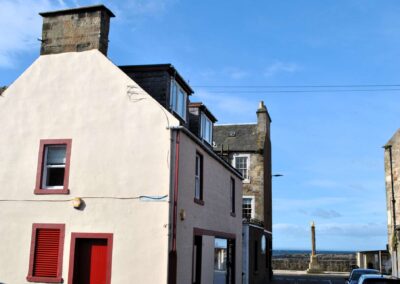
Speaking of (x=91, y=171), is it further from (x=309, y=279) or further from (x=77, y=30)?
(x=309, y=279)

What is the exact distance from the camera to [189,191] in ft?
53.1

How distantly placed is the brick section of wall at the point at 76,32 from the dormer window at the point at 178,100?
304 cm

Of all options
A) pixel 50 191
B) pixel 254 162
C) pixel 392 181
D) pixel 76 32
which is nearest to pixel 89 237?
pixel 50 191

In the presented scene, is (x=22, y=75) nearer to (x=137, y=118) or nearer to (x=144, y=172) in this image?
(x=137, y=118)

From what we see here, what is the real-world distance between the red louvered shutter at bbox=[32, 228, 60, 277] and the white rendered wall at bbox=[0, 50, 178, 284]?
34 centimetres

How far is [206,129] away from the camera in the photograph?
23.9 meters

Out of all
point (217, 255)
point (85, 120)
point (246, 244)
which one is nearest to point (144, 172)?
point (85, 120)

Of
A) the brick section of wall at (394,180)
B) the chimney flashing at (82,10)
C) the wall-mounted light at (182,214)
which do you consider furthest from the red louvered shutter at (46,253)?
the brick section of wall at (394,180)

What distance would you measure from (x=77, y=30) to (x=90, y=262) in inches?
314

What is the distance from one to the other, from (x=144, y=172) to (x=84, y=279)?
379 cm

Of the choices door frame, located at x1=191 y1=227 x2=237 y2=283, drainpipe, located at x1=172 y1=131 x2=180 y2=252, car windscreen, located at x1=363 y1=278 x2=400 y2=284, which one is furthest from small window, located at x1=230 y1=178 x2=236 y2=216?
car windscreen, located at x1=363 y1=278 x2=400 y2=284

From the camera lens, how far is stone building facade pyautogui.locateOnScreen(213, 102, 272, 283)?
34938 mm

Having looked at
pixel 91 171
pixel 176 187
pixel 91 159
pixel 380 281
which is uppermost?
pixel 91 159

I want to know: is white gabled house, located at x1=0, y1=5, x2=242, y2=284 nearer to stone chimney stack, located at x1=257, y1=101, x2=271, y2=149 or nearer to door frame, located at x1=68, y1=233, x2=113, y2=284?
door frame, located at x1=68, y1=233, x2=113, y2=284
